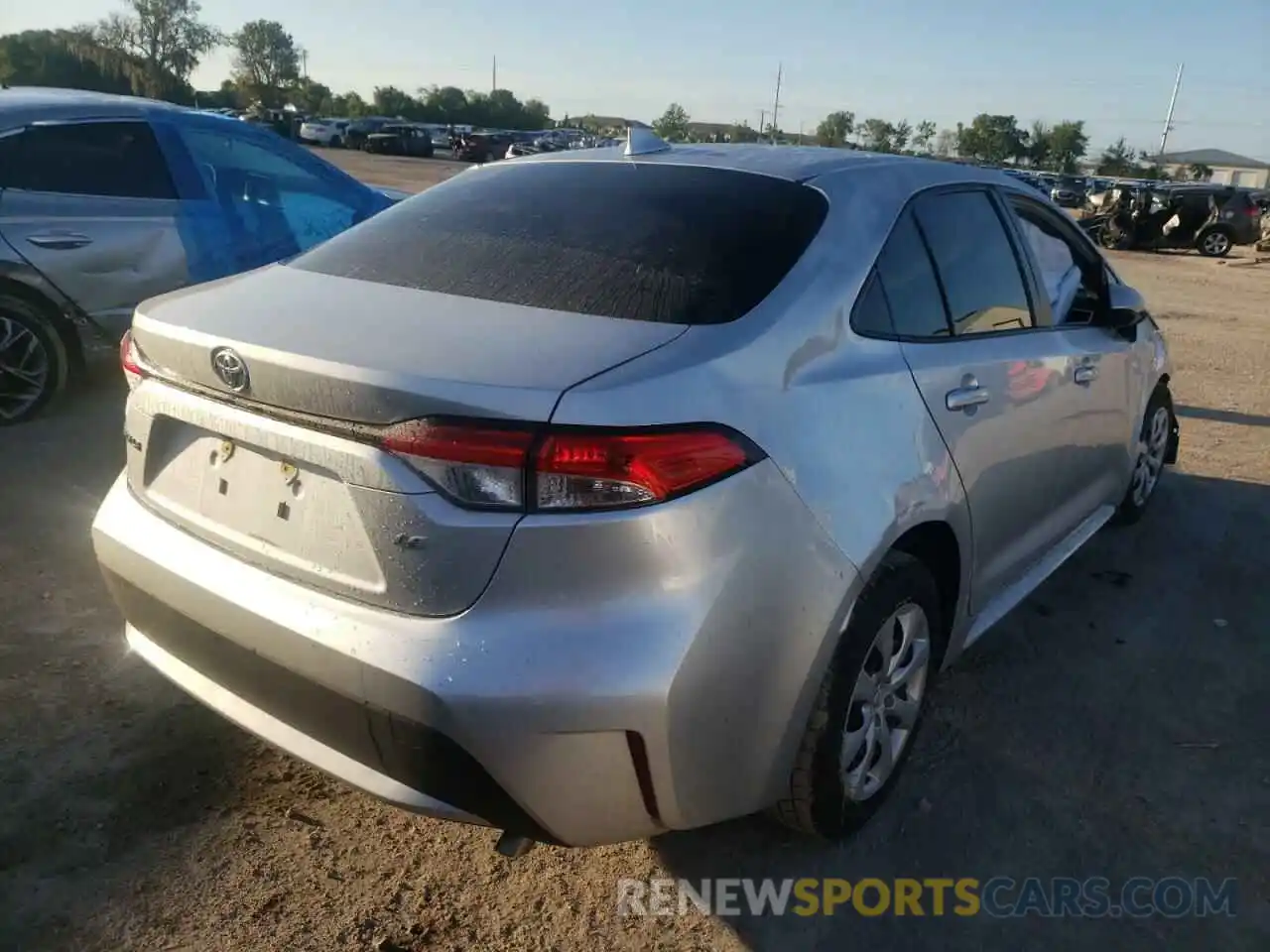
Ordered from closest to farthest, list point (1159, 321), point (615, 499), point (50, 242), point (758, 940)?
point (615, 499) → point (758, 940) → point (50, 242) → point (1159, 321)

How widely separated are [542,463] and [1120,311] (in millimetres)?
2774

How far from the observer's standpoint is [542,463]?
69.7 inches

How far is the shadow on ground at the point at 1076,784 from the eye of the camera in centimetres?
234

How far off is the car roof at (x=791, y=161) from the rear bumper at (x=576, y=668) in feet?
3.84

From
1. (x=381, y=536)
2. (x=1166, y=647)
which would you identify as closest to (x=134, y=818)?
(x=381, y=536)

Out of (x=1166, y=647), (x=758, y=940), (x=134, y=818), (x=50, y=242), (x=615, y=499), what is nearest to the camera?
(x=615, y=499)

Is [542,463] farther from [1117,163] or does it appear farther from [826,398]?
[1117,163]

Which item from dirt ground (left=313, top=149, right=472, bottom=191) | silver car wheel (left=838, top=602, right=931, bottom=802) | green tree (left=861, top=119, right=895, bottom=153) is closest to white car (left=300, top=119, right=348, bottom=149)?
dirt ground (left=313, top=149, right=472, bottom=191)

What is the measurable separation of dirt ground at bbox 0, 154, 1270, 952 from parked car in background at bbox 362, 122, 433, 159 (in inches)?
1785

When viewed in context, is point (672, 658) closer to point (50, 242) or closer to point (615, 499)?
point (615, 499)

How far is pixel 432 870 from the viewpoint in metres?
2.41

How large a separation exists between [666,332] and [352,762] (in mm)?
1064

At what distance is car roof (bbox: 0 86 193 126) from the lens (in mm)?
5195

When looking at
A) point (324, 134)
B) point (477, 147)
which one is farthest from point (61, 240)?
point (324, 134)
